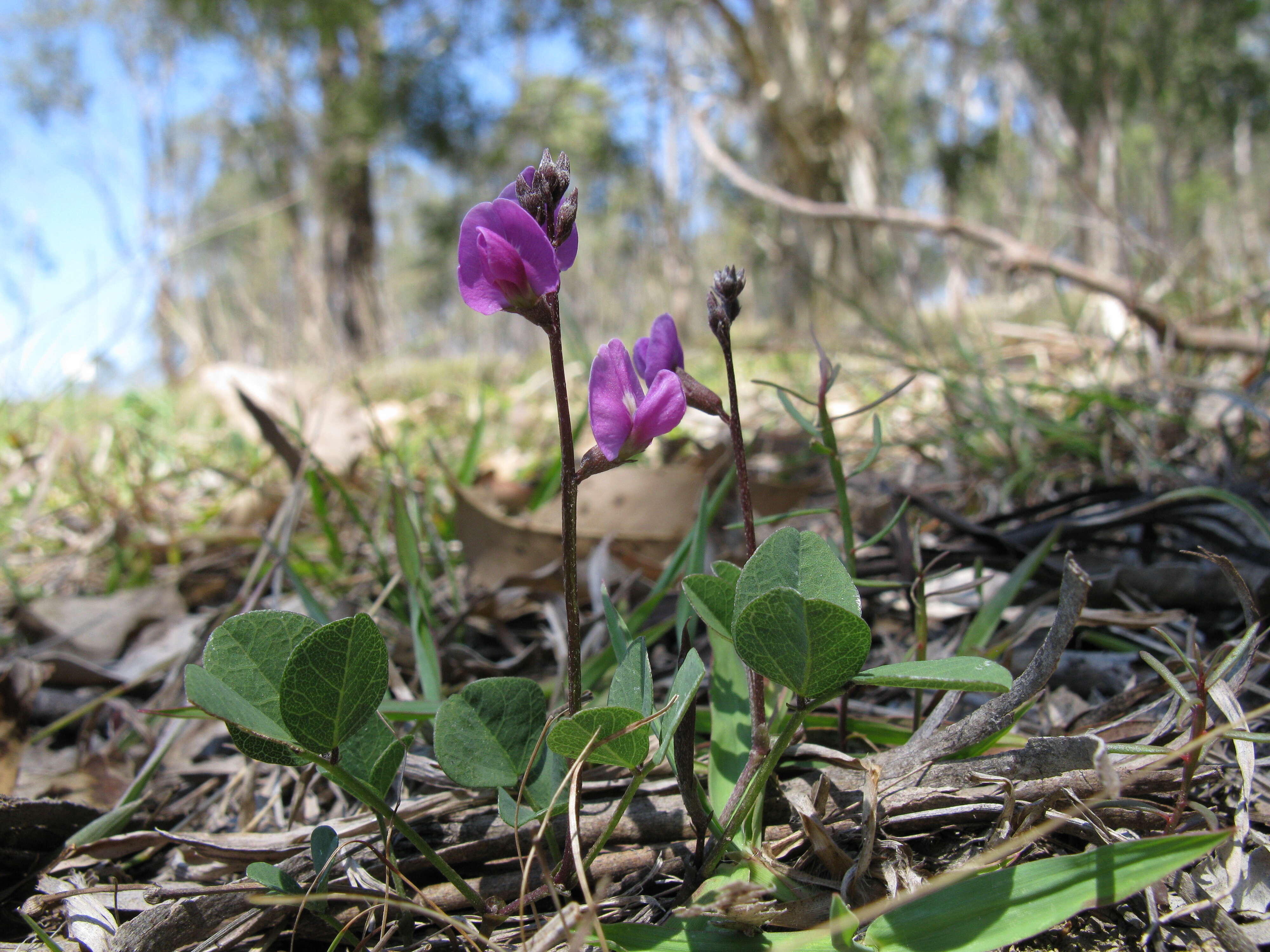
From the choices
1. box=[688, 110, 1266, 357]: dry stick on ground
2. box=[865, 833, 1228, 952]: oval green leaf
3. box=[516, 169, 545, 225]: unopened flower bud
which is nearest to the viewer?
box=[865, 833, 1228, 952]: oval green leaf

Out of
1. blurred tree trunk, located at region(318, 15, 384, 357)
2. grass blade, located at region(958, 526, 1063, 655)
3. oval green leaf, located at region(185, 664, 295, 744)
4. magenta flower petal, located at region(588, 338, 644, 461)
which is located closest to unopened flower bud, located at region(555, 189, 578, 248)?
magenta flower petal, located at region(588, 338, 644, 461)

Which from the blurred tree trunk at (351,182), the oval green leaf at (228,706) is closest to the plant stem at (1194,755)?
the oval green leaf at (228,706)

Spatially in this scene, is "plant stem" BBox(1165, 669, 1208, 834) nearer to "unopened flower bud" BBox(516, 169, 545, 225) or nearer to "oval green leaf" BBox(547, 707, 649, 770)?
"oval green leaf" BBox(547, 707, 649, 770)

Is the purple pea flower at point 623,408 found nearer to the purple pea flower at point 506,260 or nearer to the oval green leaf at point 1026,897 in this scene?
the purple pea flower at point 506,260

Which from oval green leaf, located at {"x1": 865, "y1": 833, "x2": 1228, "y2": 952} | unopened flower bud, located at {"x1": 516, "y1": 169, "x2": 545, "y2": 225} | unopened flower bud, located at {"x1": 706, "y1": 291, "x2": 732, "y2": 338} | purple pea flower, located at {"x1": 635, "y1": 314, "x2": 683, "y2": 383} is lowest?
oval green leaf, located at {"x1": 865, "y1": 833, "x2": 1228, "y2": 952}

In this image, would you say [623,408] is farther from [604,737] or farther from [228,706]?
[228,706]

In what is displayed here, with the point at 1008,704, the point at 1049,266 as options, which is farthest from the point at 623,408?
the point at 1049,266

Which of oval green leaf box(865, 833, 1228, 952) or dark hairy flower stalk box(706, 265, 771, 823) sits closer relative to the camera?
oval green leaf box(865, 833, 1228, 952)

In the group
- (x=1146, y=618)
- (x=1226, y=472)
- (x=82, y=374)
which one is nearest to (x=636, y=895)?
(x=1146, y=618)
